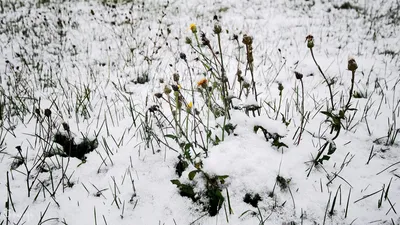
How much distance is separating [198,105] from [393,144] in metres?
1.40

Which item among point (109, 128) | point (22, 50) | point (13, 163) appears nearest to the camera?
point (13, 163)

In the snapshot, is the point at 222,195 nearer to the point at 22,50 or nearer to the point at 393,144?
the point at 393,144

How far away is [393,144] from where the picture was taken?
1459 millimetres

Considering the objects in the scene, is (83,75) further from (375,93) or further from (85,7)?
(85,7)

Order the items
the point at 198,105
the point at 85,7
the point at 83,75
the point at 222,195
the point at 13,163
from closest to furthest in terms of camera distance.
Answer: the point at 222,195, the point at 13,163, the point at 198,105, the point at 83,75, the point at 85,7

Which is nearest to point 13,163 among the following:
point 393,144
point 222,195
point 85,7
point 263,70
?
point 222,195

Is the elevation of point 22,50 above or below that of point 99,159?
above

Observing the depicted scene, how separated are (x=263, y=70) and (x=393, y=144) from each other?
1768 mm

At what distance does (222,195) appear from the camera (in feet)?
3.85

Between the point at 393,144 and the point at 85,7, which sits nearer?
the point at 393,144

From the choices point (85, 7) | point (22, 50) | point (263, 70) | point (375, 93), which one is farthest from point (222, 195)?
point (85, 7)

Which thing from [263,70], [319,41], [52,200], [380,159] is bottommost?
[52,200]

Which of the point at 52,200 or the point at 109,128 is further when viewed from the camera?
the point at 109,128

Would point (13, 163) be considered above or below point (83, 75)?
below
